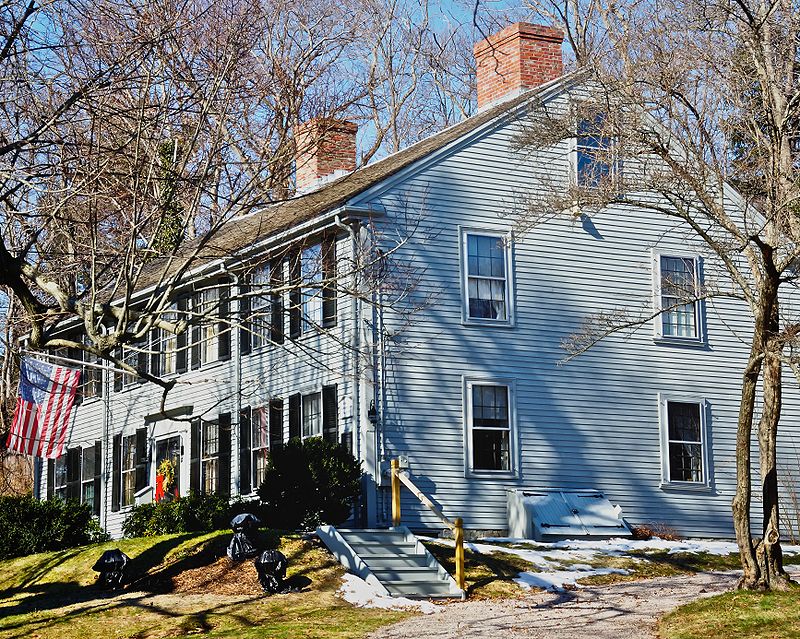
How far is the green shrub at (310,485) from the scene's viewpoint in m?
21.5

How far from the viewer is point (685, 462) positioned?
2539 cm

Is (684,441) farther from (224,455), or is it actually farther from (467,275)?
(224,455)

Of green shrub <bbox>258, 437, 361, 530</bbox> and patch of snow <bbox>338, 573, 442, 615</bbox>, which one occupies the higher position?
green shrub <bbox>258, 437, 361, 530</bbox>

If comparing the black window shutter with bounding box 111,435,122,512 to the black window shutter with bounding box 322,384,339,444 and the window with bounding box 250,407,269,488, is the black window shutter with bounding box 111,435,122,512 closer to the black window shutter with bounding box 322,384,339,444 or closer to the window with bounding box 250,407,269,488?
the window with bounding box 250,407,269,488

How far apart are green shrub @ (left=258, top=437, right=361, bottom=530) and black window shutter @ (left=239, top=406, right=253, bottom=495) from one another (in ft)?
9.68

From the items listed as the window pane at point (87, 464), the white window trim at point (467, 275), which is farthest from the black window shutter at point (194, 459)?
the white window trim at point (467, 275)

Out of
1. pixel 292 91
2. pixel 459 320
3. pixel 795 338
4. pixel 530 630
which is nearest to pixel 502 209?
pixel 459 320

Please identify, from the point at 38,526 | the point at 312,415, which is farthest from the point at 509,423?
the point at 38,526

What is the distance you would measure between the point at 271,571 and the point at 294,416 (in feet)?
22.1

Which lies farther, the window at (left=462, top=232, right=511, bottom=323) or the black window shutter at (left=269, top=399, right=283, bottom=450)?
the black window shutter at (left=269, top=399, right=283, bottom=450)

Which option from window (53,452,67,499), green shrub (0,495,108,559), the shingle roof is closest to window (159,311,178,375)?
the shingle roof

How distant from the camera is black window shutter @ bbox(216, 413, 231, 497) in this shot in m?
25.8

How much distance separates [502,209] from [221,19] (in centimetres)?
782

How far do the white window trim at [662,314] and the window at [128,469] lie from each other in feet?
39.5
